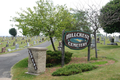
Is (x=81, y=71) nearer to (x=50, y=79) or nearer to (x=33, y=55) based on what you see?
(x=50, y=79)

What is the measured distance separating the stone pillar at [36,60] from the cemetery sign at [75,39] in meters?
2.53

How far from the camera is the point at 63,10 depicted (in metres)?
13.3

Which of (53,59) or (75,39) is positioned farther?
(75,39)

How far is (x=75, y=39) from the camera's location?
33.3 ft

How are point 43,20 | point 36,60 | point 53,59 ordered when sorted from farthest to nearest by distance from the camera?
point 43,20, point 53,59, point 36,60

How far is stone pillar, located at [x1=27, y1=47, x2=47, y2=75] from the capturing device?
771 centimetres

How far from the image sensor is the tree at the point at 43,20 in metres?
11.8

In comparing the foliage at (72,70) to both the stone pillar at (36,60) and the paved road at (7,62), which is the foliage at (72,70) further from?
the paved road at (7,62)

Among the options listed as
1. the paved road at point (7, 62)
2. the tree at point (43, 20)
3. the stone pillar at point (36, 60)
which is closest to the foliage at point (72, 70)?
the stone pillar at point (36, 60)

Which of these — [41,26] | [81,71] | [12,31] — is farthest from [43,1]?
[12,31]

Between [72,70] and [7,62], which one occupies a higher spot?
[72,70]

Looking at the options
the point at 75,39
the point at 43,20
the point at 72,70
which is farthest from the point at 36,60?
the point at 43,20

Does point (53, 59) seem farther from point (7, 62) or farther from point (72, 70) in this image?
point (7, 62)

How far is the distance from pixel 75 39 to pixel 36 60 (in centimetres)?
391
